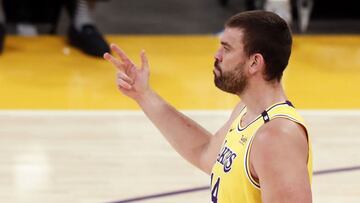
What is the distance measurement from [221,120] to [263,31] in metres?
3.76

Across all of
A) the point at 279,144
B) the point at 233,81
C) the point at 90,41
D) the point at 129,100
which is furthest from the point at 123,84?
the point at 90,41

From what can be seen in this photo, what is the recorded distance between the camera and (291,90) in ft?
23.4

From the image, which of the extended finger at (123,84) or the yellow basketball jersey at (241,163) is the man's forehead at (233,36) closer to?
the yellow basketball jersey at (241,163)

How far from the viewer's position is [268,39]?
103 inches

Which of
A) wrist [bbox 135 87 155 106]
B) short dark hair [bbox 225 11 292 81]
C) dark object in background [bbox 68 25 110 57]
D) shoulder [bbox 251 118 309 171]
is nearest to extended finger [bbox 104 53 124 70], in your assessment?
wrist [bbox 135 87 155 106]

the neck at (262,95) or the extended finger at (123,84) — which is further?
the extended finger at (123,84)

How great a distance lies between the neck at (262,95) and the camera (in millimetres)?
2725

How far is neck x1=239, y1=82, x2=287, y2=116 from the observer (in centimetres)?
272

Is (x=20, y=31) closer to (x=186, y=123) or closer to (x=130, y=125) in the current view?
(x=130, y=125)

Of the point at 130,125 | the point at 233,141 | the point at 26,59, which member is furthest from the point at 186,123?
the point at 26,59

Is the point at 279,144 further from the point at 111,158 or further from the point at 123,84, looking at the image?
the point at 111,158

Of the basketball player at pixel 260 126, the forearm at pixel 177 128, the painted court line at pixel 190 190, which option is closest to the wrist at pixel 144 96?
the forearm at pixel 177 128

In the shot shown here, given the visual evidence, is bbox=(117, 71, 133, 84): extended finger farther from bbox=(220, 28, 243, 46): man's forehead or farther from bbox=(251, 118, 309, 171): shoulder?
bbox=(251, 118, 309, 171): shoulder

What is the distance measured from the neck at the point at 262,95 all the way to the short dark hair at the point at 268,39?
62mm
